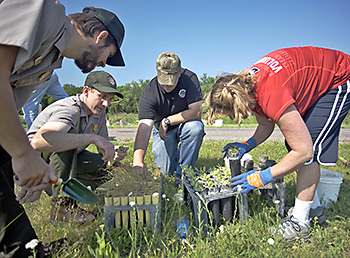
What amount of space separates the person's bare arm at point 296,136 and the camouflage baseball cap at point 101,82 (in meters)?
1.57

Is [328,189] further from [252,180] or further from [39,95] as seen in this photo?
[39,95]

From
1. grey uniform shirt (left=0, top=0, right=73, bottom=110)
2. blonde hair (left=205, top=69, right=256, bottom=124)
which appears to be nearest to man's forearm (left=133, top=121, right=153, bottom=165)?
blonde hair (left=205, top=69, right=256, bottom=124)

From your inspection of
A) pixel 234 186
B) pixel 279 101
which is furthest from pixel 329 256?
pixel 279 101

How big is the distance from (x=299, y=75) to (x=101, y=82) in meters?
1.81

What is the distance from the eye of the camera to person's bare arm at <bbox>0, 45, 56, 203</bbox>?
111cm

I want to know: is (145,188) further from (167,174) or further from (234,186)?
(167,174)

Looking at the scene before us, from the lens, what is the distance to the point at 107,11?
5.84ft

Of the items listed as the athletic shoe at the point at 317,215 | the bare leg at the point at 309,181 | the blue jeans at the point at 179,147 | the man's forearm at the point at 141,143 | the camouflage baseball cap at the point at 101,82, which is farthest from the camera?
the blue jeans at the point at 179,147

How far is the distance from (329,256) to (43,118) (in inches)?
102

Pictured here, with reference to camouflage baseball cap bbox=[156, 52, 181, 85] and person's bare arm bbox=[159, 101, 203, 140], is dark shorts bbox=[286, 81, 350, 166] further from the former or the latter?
camouflage baseball cap bbox=[156, 52, 181, 85]

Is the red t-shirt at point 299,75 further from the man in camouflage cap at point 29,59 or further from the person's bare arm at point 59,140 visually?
the person's bare arm at point 59,140

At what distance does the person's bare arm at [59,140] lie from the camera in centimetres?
207

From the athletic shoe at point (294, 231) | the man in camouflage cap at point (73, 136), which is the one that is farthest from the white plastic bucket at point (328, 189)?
the man in camouflage cap at point (73, 136)

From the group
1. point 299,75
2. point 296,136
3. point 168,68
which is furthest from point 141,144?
point 299,75
